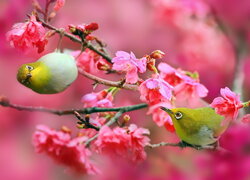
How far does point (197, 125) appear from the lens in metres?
0.64

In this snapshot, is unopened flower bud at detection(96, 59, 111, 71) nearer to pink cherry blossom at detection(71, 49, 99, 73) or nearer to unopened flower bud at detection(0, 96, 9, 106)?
pink cherry blossom at detection(71, 49, 99, 73)

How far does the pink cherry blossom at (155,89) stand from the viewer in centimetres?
61

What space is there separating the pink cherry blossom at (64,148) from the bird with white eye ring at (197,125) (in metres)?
0.16

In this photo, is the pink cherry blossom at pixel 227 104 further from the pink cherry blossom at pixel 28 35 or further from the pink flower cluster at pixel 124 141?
the pink cherry blossom at pixel 28 35

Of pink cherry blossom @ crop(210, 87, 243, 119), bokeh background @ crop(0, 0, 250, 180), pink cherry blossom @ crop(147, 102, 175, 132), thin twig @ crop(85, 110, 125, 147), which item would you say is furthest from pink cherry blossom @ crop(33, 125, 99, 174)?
bokeh background @ crop(0, 0, 250, 180)

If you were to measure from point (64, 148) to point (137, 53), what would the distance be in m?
0.93

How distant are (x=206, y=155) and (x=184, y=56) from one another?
1.70 feet

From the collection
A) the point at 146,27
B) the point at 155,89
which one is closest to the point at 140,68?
the point at 155,89

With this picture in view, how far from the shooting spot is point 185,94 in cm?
72

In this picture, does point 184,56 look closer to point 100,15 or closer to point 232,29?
point 232,29

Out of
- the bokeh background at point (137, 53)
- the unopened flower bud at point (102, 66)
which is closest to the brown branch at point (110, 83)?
the unopened flower bud at point (102, 66)

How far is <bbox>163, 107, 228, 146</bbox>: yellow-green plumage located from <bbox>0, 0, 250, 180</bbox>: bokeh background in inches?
23.5

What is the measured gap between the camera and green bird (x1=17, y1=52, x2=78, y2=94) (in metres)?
0.62

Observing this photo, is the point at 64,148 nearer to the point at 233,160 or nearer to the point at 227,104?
the point at 227,104
